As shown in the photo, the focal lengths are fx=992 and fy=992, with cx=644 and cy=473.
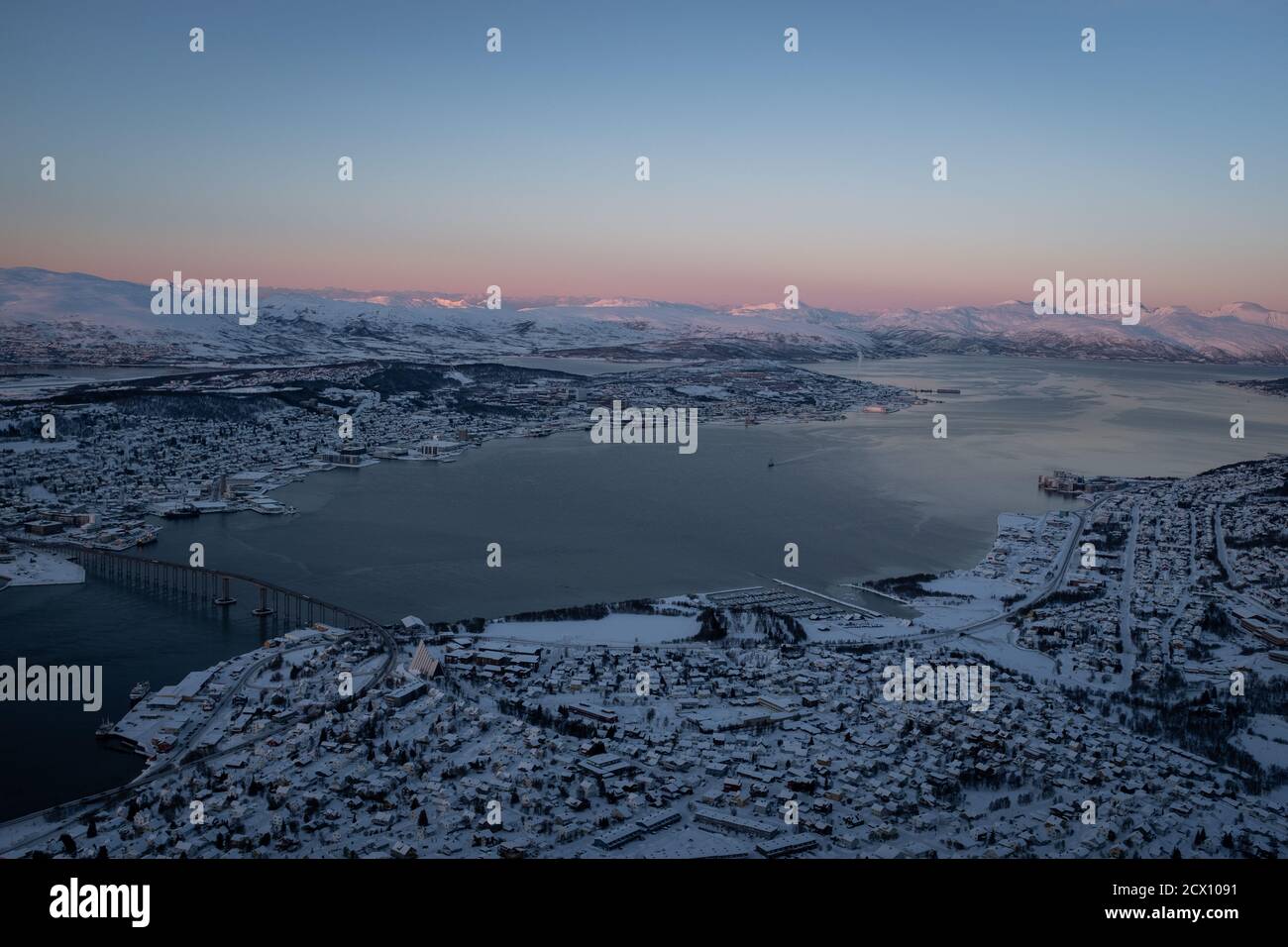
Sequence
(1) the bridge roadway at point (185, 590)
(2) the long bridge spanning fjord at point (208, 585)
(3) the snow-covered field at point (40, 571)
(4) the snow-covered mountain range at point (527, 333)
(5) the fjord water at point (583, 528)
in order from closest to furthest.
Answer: (1) the bridge roadway at point (185, 590) → (5) the fjord water at point (583, 528) → (2) the long bridge spanning fjord at point (208, 585) → (3) the snow-covered field at point (40, 571) → (4) the snow-covered mountain range at point (527, 333)

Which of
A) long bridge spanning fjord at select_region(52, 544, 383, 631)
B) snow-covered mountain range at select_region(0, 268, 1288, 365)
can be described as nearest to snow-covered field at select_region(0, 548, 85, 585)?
long bridge spanning fjord at select_region(52, 544, 383, 631)

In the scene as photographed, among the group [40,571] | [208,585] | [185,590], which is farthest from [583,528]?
[40,571]

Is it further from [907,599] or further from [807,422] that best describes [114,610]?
[807,422]

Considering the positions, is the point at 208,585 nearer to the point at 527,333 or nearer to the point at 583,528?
the point at 583,528

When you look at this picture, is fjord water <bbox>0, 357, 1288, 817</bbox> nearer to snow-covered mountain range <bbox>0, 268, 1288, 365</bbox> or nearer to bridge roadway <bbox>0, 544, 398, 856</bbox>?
bridge roadway <bbox>0, 544, 398, 856</bbox>

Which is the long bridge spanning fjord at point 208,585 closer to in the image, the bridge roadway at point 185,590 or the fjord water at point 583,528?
the bridge roadway at point 185,590

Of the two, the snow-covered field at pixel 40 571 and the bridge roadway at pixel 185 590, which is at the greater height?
the snow-covered field at pixel 40 571

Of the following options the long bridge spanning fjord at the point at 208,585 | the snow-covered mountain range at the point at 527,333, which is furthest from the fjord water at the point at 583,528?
the snow-covered mountain range at the point at 527,333
